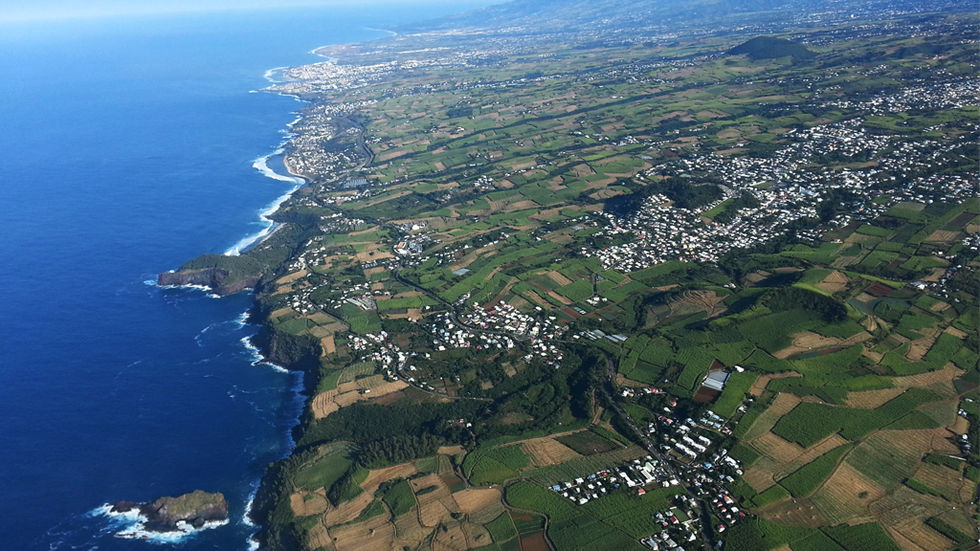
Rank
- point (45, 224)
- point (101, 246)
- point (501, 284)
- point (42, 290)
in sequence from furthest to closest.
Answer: point (45, 224), point (101, 246), point (42, 290), point (501, 284)

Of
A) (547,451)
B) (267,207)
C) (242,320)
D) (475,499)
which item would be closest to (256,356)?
(242,320)

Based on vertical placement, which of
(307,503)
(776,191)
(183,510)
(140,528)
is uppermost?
(776,191)

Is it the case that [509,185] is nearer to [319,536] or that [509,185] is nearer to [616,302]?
[616,302]

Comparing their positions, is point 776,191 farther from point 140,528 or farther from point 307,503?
point 140,528

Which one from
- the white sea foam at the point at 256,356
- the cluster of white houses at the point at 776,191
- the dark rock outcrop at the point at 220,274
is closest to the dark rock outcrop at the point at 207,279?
the dark rock outcrop at the point at 220,274

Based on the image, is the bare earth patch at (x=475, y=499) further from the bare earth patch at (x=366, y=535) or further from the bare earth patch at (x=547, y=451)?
the bare earth patch at (x=366, y=535)

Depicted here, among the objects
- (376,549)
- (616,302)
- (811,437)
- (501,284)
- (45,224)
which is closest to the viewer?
(376,549)

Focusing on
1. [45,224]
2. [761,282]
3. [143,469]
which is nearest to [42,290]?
[45,224]

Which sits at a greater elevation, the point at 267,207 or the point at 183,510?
the point at 267,207
